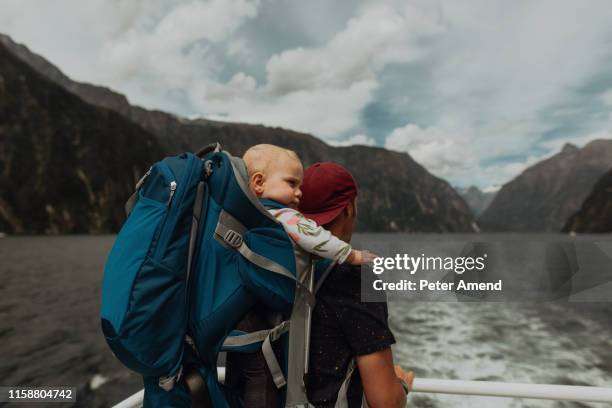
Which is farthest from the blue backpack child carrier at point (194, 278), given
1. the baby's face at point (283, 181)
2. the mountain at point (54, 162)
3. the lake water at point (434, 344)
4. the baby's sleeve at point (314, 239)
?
the mountain at point (54, 162)

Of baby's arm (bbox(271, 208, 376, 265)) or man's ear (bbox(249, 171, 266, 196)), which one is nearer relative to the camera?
baby's arm (bbox(271, 208, 376, 265))

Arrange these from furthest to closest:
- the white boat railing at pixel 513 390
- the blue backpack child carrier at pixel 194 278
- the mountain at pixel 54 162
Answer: the mountain at pixel 54 162
the white boat railing at pixel 513 390
the blue backpack child carrier at pixel 194 278

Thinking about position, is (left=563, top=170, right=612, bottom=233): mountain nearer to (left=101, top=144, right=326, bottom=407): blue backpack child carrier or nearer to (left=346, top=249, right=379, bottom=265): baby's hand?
(left=346, top=249, right=379, bottom=265): baby's hand

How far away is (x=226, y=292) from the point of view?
1.41 metres

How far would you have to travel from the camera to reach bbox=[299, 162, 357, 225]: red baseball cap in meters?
1.62

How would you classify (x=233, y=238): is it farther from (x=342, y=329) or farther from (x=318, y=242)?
(x=342, y=329)

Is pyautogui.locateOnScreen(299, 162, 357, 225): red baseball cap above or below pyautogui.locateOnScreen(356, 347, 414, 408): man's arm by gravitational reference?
above

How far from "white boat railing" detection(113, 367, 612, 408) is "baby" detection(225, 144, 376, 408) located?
553 mm

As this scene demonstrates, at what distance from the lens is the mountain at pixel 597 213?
154 metres

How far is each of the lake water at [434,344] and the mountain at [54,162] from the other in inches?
3329

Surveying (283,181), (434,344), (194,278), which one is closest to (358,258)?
(283,181)

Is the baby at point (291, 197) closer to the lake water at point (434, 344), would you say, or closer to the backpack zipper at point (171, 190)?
the backpack zipper at point (171, 190)

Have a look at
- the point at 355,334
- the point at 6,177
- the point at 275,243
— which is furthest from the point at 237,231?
the point at 6,177

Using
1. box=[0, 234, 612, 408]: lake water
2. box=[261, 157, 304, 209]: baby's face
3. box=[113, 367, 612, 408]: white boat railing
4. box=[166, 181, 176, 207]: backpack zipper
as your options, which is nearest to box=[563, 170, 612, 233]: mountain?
box=[0, 234, 612, 408]: lake water
